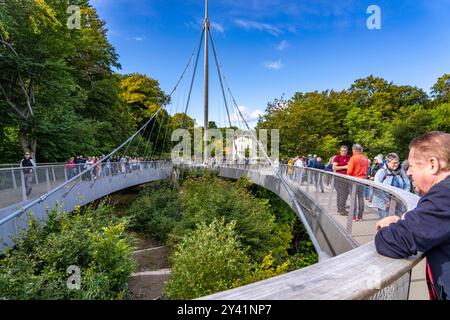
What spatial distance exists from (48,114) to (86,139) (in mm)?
2620

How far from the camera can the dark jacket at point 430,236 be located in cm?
101

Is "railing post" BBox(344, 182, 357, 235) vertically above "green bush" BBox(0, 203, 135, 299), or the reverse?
"railing post" BBox(344, 182, 357, 235)

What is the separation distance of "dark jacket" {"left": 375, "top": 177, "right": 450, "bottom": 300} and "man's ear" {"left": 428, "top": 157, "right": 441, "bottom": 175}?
0.18 meters

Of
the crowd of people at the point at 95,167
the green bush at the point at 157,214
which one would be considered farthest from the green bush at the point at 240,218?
the crowd of people at the point at 95,167

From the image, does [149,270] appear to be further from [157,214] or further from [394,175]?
[394,175]

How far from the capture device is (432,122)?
29.3 metres

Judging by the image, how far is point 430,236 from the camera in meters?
1.01

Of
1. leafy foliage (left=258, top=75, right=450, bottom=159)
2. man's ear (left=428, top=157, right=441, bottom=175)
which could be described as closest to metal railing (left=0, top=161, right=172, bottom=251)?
man's ear (left=428, top=157, right=441, bottom=175)

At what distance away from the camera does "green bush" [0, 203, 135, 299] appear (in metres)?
4.66

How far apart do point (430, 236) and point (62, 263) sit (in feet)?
21.6

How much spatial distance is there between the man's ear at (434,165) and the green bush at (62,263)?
5561 mm

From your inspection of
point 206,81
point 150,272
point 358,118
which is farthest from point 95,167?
point 358,118

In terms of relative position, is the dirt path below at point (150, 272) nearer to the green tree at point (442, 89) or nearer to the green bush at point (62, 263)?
the green bush at point (62, 263)

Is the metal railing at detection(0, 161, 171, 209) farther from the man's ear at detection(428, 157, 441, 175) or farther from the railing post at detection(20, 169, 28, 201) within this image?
the man's ear at detection(428, 157, 441, 175)
